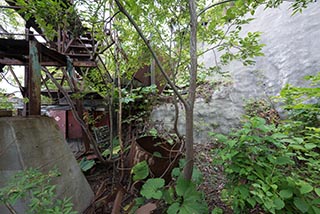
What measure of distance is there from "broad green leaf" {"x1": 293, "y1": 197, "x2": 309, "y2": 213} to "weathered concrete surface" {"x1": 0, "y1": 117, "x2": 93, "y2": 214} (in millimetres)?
1975

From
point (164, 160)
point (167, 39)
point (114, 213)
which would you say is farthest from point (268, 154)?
point (167, 39)

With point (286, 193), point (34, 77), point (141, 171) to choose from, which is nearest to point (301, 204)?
point (286, 193)

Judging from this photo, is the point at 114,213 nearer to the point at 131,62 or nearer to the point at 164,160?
the point at 164,160

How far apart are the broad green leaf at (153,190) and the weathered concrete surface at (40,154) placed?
78 cm

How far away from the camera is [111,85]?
8.32ft

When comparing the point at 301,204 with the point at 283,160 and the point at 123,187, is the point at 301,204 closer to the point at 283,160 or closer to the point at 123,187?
the point at 283,160

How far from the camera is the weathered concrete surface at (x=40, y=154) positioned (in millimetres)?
1360

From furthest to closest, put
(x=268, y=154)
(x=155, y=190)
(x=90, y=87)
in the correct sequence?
(x=90, y=87), (x=155, y=190), (x=268, y=154)

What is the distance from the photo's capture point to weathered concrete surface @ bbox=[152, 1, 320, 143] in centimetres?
327

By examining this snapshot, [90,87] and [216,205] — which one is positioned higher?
[90,87]

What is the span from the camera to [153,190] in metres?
1.55

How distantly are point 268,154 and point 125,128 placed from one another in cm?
274

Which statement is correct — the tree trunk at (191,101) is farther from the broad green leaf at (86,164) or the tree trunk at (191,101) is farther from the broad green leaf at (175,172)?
the broad green leaf at (86,164)

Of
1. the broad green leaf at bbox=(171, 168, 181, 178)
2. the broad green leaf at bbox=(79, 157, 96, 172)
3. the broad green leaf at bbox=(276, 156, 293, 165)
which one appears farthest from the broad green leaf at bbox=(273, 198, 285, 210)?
the broad green leaf at bbox=(79, 157, 96, 172)
